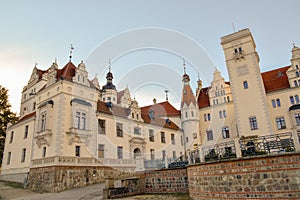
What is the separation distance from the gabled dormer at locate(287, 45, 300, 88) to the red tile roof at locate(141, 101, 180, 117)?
18364 millimetres

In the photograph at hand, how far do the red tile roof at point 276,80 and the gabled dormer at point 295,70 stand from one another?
0.77 meters

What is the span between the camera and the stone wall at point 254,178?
8.73 m

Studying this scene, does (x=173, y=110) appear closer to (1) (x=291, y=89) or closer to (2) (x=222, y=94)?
(2) (x=222, y=94)

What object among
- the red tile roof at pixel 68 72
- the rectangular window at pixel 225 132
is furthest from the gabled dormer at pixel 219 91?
the red tile roof at pixel 68 72

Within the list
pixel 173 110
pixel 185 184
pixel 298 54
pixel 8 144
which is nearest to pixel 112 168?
pixel 185 184

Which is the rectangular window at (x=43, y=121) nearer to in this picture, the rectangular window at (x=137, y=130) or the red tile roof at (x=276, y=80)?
the rectangular window at (x=137, y=130)

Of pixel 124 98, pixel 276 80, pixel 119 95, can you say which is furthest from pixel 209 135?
pixel 119 95

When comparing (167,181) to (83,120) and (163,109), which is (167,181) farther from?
(163,109)

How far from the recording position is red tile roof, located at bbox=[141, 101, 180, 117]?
4024 centimetres

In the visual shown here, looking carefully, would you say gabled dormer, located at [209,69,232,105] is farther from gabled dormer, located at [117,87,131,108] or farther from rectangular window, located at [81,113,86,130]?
rectangular window, located at [81,113,86,130]

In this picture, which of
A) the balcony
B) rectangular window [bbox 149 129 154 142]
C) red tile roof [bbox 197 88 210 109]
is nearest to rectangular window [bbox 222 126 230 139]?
red tile roof [bbox 197 88 210 109]

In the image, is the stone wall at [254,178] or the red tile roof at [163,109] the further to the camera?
the red tile roof at [163,109]

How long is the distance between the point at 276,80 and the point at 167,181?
23017 mm

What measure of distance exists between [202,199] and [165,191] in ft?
18.4
